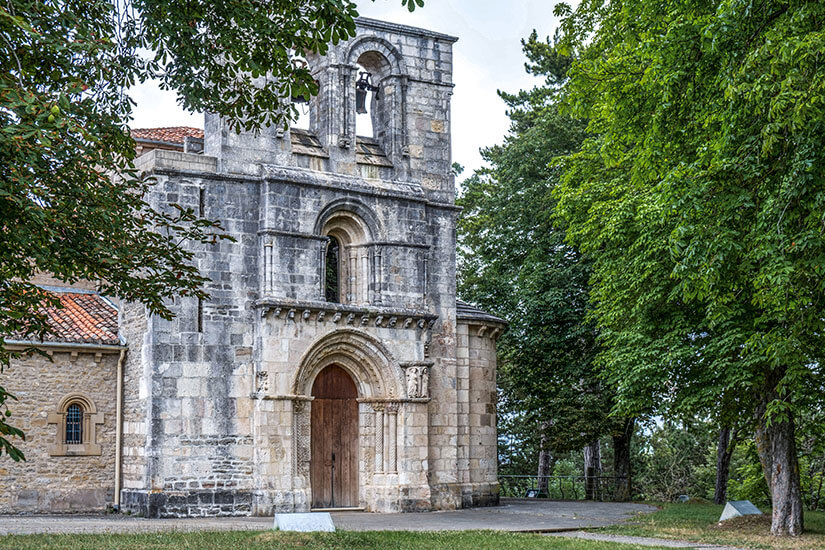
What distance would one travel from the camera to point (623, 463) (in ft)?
98.2

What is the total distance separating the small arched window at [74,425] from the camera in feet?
70.4

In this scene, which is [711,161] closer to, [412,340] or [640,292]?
[640,292]

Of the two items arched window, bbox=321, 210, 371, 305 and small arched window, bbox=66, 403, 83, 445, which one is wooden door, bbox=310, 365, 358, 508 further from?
small arched window, bbox=66, 403, 83, 445

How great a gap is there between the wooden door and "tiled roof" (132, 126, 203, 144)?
24.3 ft

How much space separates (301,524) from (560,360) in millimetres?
15232

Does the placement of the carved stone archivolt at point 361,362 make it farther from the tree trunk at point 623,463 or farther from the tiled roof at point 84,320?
the tree trunk at point 623,463

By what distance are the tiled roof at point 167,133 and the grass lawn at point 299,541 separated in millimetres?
12558

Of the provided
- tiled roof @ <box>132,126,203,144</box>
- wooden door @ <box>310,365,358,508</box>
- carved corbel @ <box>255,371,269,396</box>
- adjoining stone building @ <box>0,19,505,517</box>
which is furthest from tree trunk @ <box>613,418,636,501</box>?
tiled roof @ <box>132,126,203,144</box>

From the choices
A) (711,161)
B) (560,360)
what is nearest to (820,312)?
(711,161)

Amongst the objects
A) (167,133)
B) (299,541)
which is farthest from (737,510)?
(167,133)

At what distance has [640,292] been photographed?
19922mm

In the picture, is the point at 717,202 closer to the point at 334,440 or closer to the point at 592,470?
the point at 334,440

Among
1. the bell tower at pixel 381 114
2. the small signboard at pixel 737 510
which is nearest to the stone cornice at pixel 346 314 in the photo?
the bell tower at pixel 381 114

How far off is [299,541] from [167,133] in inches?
590
